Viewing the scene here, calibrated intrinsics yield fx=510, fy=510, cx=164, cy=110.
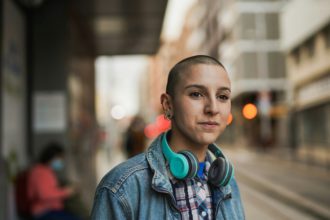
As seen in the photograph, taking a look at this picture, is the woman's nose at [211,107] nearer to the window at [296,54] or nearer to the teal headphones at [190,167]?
the teal headphones at [190,167]

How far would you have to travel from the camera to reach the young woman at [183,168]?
1.71 metres

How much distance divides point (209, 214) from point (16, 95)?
17.4ft

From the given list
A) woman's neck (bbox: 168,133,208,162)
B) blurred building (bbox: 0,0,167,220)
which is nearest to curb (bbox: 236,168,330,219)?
blurred building (bbox: 0,0,167,220)

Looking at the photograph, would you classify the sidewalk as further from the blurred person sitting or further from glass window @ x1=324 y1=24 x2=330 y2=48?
glass window @ x1=324 y1=24 x2=330 y2=48

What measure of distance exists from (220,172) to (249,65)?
39.3 m

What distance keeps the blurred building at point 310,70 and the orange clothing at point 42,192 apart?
55.0ft

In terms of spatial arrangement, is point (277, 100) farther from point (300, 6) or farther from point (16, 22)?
point (16, 22)

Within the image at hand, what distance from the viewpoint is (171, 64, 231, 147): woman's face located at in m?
1.77

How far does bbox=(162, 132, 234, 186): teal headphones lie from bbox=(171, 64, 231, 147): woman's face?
3.2 inches

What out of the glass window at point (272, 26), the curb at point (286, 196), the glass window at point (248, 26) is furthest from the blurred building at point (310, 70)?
the glass window at point (272, 26)

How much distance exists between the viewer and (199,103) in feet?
5.81

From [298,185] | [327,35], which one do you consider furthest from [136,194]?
[327,35]

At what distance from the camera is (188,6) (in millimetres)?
78250

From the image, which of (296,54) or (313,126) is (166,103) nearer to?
(313,126)
